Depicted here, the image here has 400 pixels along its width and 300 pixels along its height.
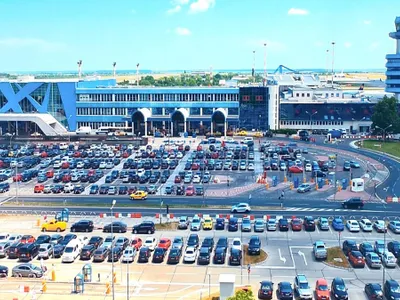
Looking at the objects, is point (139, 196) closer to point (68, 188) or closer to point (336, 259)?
point (68, 188)

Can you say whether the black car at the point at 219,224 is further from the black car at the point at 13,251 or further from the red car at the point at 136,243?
the black car at the point at 13,251

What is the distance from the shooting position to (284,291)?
101 ft

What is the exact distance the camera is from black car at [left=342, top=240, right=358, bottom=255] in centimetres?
3822

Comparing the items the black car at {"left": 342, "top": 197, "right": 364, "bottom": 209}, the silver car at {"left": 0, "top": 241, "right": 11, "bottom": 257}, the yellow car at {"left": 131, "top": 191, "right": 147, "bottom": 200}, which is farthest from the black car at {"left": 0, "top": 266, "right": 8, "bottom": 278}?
the black car at {"left": 342, "top": 197, "right": 364, "bottom": 209}

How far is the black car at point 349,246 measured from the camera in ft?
125

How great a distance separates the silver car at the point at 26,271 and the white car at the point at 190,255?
8951 mm

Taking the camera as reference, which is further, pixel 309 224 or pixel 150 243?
pixel 309 224

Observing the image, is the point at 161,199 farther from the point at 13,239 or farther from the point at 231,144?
the point at 231,144

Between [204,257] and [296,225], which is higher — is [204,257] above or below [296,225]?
below

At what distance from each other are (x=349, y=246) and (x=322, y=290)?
27.5 feet

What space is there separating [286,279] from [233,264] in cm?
392

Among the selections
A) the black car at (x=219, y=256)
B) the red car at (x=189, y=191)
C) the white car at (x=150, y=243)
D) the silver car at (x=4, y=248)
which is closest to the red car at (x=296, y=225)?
the black car at (x=219, y=256)

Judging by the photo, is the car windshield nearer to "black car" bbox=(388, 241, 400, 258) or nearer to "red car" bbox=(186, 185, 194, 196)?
"black car" bbox=(388, 241, 400, 258)

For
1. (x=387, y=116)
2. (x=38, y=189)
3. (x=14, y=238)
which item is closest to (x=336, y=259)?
(x=14, y=238)
